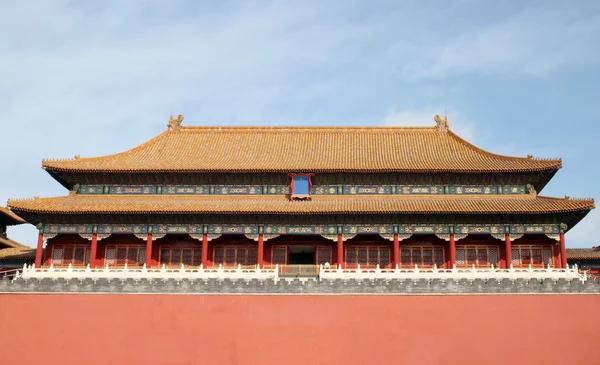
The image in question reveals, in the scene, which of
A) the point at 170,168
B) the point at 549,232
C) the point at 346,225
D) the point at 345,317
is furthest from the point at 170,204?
the point at 549,232

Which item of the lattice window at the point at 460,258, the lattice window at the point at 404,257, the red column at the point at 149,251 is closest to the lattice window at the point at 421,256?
the lattice window at the point at 404,257

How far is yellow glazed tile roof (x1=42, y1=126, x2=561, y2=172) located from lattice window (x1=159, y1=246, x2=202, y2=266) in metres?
3.48

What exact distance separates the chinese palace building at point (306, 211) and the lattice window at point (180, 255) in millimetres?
45

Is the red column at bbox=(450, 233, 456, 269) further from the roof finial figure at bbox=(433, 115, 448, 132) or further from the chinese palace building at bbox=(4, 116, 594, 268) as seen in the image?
the roof finial figure at bbox=(433, 115, 448, 132)

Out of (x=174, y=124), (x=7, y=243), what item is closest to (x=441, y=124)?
(x=174, y=124)

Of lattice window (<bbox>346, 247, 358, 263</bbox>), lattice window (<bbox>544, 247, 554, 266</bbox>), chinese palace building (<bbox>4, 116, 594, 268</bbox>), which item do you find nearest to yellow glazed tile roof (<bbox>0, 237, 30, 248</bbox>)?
chinese palace building (<bbox>4, 116, 594, 268</bbox>)

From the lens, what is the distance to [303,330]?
22.1m

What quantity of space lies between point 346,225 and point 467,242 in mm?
5404

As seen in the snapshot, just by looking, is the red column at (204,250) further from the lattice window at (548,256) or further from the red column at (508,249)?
the lattice window at (548,256)

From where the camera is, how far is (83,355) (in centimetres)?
2209

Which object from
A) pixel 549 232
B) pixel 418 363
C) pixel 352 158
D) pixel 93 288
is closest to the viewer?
pixel 418 363

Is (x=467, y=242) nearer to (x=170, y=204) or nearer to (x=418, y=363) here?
(x=418, y=363)

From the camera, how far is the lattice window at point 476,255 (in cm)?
2833

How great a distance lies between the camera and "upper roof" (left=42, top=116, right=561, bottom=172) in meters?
29.0
